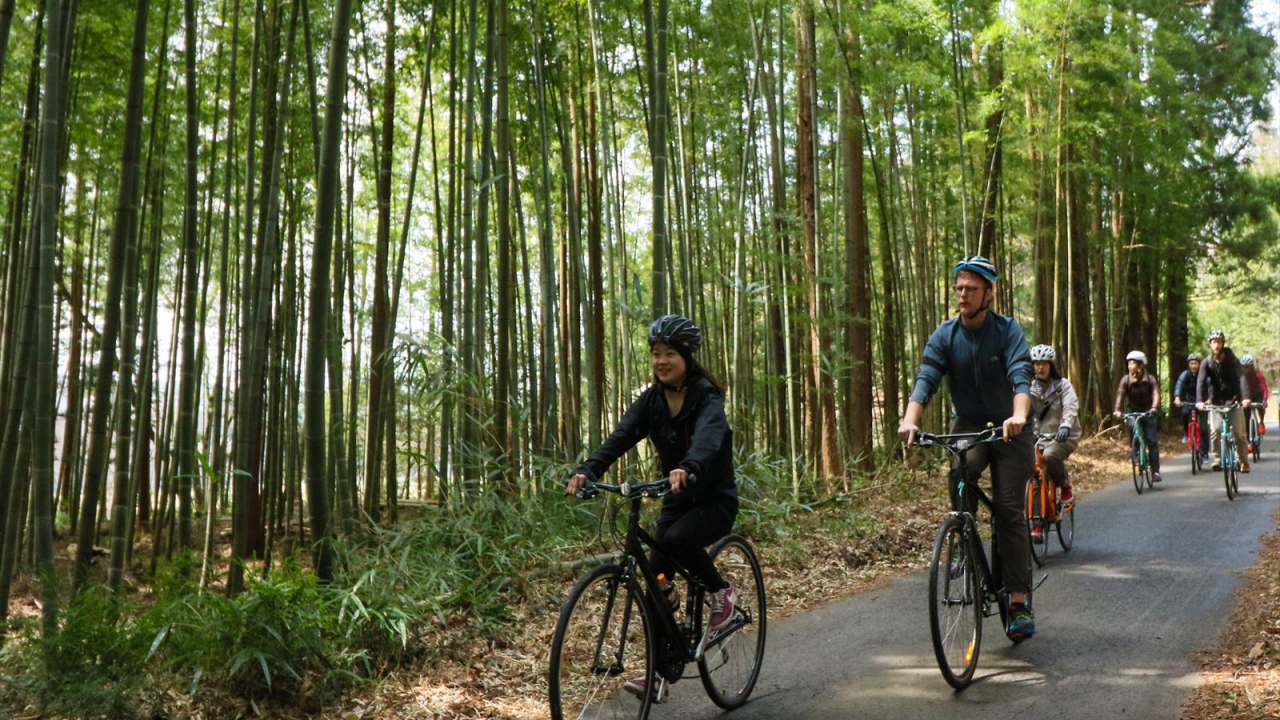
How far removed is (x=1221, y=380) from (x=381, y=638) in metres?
8.51

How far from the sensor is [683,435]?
11.6ft

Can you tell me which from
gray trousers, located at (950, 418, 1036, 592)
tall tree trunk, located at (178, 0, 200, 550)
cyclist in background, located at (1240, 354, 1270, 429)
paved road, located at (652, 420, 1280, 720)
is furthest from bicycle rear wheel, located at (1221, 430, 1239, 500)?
tall tree trunk, located at (178, 0, 200, 550)

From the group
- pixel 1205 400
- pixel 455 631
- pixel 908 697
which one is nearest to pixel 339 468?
pixel 455 631

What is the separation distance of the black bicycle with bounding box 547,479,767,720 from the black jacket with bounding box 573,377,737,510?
Result: 7.6 inches

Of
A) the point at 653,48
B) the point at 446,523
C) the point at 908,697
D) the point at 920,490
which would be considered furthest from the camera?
the point at 920,490

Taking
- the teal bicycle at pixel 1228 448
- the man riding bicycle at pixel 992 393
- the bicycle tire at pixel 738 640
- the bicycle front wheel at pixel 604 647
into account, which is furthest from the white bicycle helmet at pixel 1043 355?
the bicycle front wheel at pixel 604 647

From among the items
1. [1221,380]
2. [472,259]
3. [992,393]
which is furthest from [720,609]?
[1221,380]

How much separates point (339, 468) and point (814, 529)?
10.6ft

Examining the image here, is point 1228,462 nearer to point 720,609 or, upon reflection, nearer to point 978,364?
point 978,364

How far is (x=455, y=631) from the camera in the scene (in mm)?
4461

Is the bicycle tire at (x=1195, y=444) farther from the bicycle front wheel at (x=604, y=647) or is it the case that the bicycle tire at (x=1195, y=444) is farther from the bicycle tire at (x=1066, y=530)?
the bicycle front wheel at (x=604, y=647)

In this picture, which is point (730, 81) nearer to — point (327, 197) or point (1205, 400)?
point (1205, 400)

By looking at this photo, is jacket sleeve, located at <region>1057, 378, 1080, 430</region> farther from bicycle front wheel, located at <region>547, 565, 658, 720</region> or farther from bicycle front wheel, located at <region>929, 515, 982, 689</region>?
bicycle front wheel, located at <region>547, 565, 658, 720</region>

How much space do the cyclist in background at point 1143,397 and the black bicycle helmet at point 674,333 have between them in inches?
286
